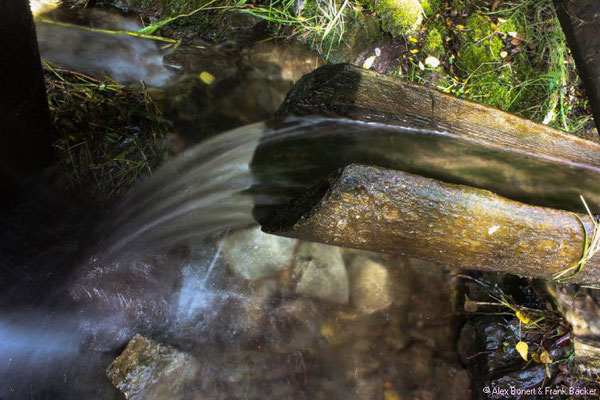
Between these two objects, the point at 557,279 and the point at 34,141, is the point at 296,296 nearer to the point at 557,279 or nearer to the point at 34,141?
the point at 557,279

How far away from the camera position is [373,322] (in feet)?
9.86

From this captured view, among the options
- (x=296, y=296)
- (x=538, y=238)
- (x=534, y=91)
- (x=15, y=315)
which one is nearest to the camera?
(x=538, y=238)

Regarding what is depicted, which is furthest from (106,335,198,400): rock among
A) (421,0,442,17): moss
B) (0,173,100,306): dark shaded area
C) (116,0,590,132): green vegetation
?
(421,0,442,17): moss

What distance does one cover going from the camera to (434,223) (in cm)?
188

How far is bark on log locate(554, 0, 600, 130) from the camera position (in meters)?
2.17

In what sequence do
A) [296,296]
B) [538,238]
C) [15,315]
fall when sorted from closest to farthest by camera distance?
[538,238] → [15,315] → [296,296]

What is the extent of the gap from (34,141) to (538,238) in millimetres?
2791

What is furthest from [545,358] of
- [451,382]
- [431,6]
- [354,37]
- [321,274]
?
[431,6]

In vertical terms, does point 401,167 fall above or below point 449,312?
above

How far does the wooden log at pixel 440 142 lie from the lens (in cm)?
246

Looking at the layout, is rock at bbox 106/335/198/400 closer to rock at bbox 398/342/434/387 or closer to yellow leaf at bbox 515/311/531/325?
rock at bbox 398/342/434/387

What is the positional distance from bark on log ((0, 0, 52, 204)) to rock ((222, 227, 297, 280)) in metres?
1.32

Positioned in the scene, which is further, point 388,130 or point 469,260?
point 388,130

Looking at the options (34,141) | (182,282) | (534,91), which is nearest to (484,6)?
(534,91)
